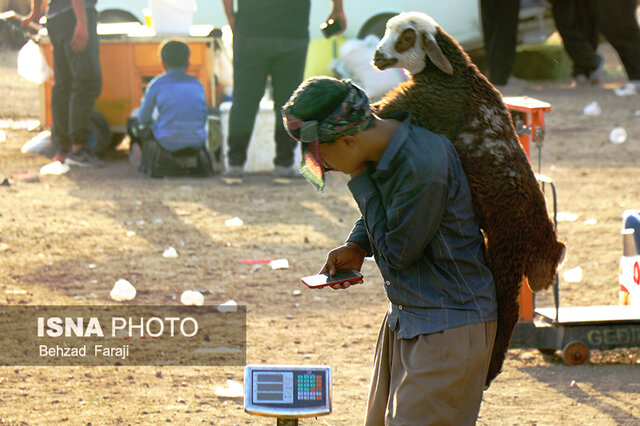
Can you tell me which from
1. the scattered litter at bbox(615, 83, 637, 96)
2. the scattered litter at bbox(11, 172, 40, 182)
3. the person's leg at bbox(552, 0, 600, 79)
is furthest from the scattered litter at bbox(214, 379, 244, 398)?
the person's leg at bbox(552, 0, 600, 79)

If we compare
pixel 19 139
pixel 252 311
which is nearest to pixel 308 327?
pixel 252 311

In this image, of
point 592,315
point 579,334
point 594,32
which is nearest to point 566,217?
point 592,315

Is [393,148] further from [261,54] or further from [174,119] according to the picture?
[174,119]

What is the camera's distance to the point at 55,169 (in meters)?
8.09

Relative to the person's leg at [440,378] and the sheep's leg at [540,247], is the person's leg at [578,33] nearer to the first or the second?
the sheep's leg at [540,247]

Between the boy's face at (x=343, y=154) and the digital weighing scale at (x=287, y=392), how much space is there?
2.38ft

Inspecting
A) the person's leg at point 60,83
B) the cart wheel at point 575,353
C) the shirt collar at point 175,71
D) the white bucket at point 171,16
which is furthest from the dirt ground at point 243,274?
the white bucket at point 171,16

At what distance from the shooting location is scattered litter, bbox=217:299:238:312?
15.8 feet

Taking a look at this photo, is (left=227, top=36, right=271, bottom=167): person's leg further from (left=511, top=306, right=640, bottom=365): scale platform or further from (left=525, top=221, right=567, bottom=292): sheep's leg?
(left=525, top=221, right=567, bottom=292): sheep's leg

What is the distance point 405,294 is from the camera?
95.5 inches

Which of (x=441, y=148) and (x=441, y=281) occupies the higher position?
(x=441, y=148)

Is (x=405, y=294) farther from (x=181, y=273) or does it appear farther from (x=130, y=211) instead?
(x=130, y=211)

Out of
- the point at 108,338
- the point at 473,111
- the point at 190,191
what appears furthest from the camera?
the point at 190,191

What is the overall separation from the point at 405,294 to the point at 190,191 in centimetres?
520
